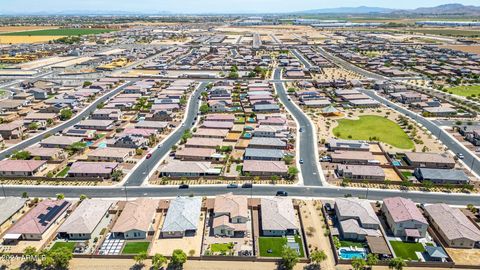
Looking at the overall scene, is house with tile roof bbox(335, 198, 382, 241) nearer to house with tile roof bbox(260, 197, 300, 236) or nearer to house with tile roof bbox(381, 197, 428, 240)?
house with tile roof bbox(381, 197, 428, 240)

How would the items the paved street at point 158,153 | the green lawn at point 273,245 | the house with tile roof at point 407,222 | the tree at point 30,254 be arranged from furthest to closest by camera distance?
the paved street at point 158,153, the house with tile roof at point 407,222, the green lawn at point 273,245, the tree at point 30,254

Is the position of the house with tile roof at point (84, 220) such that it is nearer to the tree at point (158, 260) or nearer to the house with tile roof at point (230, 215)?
the tree at point (158, 260)

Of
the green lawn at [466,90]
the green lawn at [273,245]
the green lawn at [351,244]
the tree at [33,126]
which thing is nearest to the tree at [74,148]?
the tree at [33,126]

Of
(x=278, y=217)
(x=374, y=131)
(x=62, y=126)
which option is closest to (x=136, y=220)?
(x=278, y=217)

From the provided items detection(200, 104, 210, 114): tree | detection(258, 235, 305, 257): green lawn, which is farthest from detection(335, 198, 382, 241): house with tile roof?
detection(200, 104, 210, 114): tree

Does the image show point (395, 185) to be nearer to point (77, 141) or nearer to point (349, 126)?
point (349, 126)

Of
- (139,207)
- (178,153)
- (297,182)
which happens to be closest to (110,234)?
(139,207)

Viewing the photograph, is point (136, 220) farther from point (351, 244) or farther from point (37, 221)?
point (351, 244)
